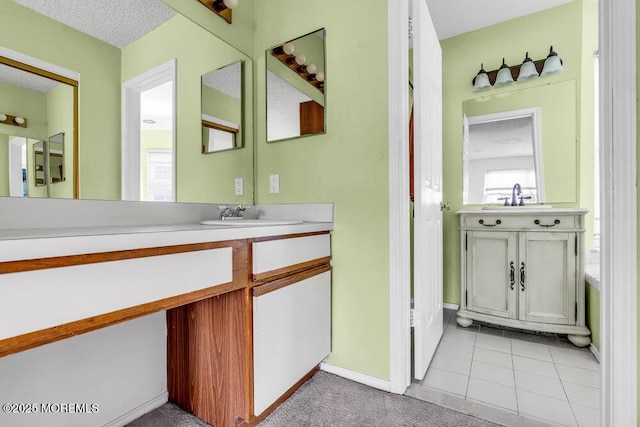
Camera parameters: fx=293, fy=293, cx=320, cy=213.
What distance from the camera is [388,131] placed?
143 cm

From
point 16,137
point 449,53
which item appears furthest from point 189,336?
point 449,53

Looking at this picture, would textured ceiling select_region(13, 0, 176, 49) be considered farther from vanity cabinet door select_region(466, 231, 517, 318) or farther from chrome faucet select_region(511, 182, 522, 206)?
chrome faucet select_region(511, 182, 522, 206)

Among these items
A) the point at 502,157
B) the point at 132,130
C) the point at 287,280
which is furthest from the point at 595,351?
the point at 132,130

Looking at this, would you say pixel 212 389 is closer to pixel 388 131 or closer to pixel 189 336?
pixel 189 336

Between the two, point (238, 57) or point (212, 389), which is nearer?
point (212, 389)

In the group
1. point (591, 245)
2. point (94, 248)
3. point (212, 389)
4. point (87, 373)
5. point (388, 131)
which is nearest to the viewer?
point (94, 248)

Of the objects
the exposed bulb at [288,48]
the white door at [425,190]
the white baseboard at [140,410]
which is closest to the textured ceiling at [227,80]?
the exposed bulb at [288,48]

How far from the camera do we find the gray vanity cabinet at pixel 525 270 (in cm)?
191

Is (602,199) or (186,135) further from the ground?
(186,135)

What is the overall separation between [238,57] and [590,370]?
8.86 ft

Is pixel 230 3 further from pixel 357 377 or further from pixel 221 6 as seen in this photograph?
pixel 357 377

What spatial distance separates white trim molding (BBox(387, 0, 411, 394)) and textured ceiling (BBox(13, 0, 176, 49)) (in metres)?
1.09

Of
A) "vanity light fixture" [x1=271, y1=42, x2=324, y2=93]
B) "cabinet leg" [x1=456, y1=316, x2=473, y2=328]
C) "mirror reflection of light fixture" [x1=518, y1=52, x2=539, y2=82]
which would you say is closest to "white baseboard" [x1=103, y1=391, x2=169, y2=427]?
"vanity light fixture" [x1=271, y1=42, x2=324, y2=93]

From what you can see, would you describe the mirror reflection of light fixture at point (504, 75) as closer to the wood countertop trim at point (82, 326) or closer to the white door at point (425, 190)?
the white door at point (425, 190)
